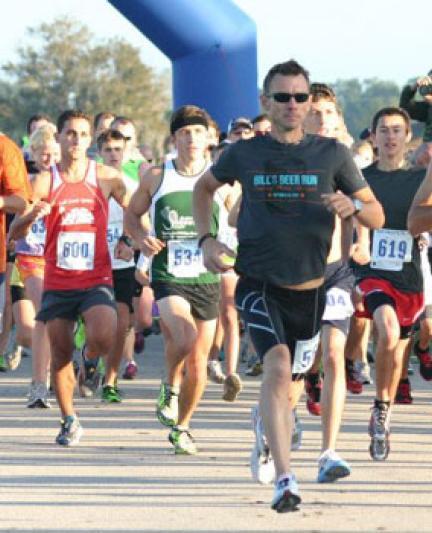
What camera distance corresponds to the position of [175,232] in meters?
10.4

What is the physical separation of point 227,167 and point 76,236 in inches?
106

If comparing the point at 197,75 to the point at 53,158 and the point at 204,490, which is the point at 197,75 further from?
the point at 204,490

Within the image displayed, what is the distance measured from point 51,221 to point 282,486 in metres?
3.87

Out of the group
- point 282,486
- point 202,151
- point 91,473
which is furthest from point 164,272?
point 282,486

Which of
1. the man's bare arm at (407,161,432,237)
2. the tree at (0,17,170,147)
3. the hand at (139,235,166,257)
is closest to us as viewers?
the man's bare arm at (407,161,432,237)

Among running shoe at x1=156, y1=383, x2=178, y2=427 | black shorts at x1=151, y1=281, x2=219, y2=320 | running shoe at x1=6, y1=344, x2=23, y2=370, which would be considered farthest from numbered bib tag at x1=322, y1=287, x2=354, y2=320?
running shoe at x1=6, y1=344, x2=23, y2=370

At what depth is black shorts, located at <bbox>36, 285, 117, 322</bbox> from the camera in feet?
33.6

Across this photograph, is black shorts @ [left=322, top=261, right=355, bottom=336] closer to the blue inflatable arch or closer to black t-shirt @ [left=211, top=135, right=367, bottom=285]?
black t-shirt @ [left=211, top=135, right=367, bottom=285]

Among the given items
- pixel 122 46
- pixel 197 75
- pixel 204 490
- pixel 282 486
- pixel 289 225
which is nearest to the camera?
pixel 282 486

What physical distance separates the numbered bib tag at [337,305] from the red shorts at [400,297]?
1.11m

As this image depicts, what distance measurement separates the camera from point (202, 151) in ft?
34.5

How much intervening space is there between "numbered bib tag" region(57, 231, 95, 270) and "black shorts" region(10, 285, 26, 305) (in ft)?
11.4

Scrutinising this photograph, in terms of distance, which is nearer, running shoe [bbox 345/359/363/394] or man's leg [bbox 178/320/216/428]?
man's leg [bbox 178/320/216/428]

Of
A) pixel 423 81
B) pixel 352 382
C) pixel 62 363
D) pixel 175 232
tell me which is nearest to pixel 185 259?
pixel 175 232
